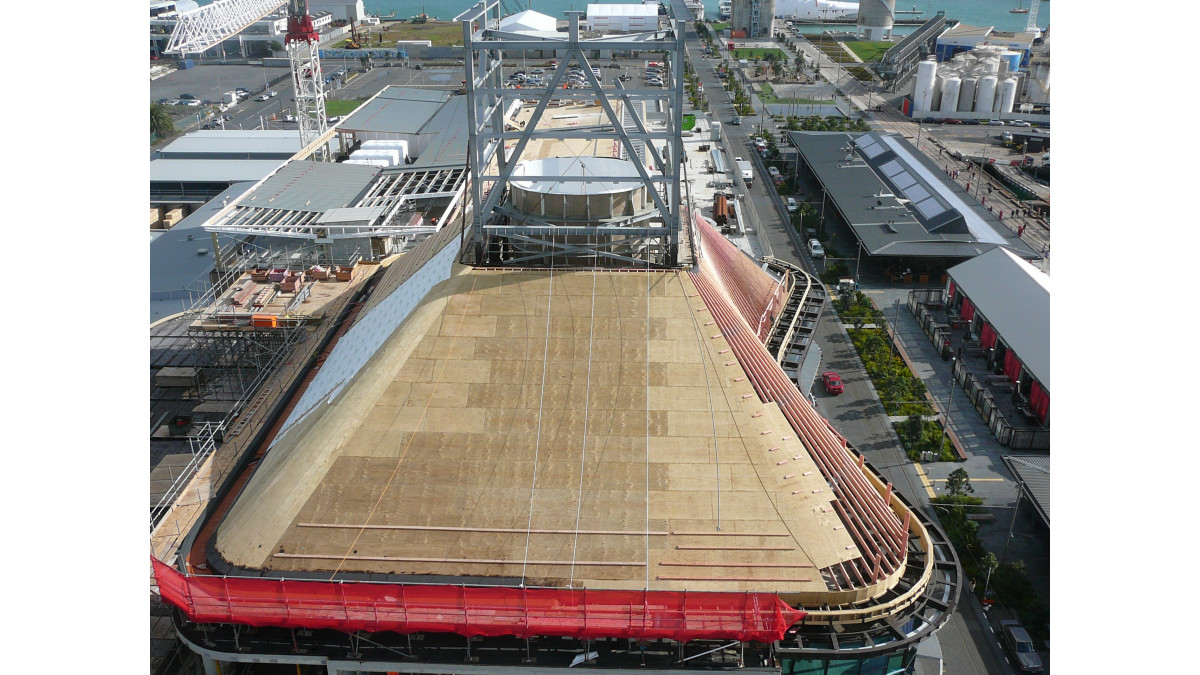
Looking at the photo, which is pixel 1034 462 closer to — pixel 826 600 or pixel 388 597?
pixel 826 600

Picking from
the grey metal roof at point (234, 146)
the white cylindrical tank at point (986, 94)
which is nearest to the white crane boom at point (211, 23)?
the grey metal roof at point (234, 146)

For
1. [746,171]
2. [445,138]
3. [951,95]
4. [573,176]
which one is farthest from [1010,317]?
[951,95]

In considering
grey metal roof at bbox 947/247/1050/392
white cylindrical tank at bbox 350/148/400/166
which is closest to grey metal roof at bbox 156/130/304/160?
white cylindrical tank at bbox 350/148/400/166

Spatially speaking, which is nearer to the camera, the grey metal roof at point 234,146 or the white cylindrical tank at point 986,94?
the grey metal roof at point 234,146

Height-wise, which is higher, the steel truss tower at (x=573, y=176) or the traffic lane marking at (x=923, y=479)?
the steel truss tower at (x=573, y=176)

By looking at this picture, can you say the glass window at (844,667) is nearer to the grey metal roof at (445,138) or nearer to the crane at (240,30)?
the grey metal roof at (445,138)

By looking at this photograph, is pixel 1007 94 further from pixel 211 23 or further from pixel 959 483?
pixel 211 23

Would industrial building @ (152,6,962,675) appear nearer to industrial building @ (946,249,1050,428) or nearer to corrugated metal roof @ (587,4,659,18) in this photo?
industrial building @ (946,249,1050,428)
